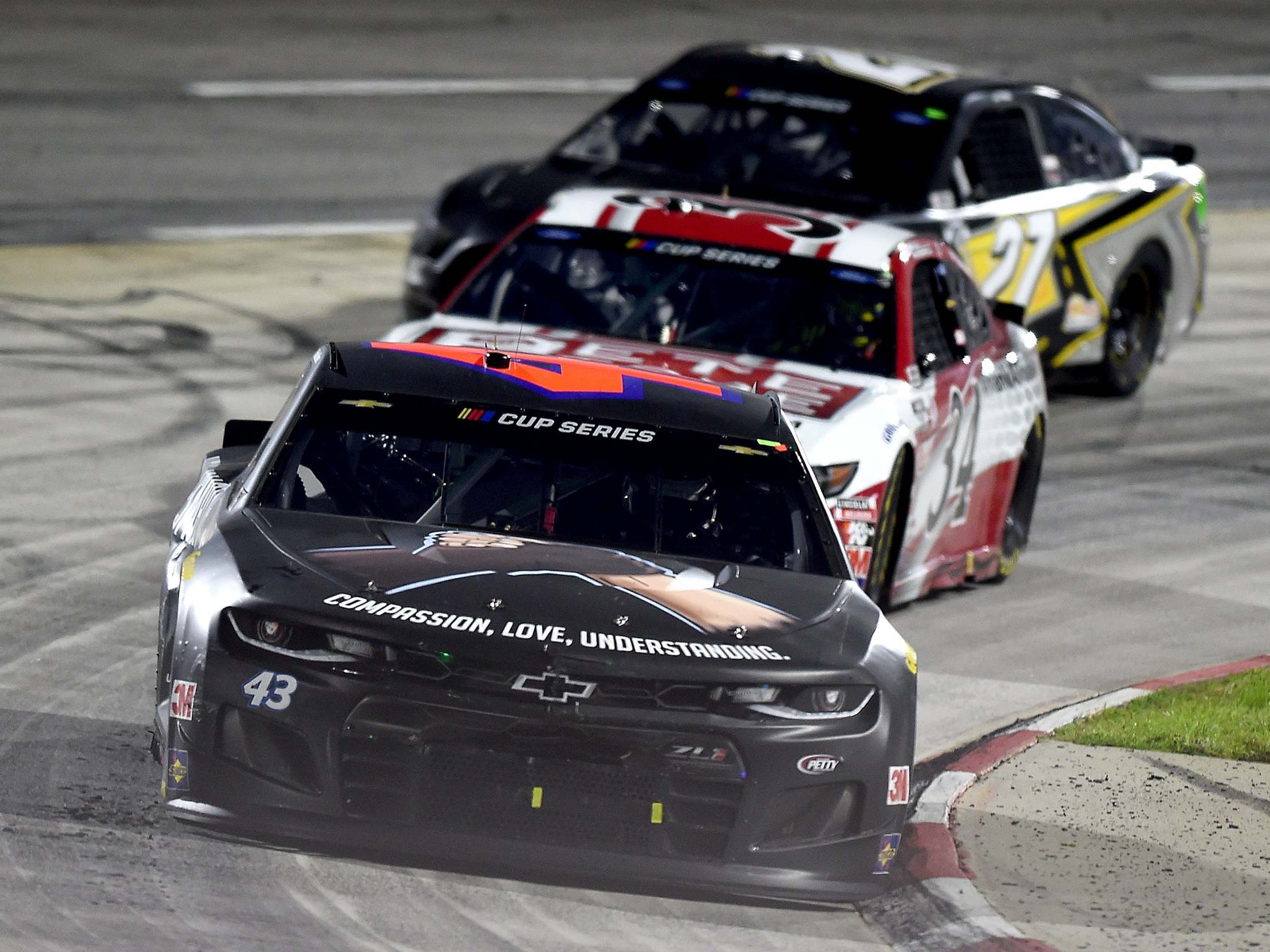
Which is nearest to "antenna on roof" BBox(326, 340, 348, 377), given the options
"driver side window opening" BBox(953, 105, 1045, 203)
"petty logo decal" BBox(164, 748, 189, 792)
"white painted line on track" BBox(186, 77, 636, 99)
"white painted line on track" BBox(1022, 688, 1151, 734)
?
"petty logo decal" BBox(164, 748, 189, 792)

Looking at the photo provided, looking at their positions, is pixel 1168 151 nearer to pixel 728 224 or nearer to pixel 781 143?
pixel 781 143

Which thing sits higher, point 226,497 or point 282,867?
point 226,497

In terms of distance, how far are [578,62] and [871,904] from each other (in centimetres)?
2090

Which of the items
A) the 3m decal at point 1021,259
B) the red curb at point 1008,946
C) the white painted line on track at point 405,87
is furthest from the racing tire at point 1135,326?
the white painted line on track at point 405,87

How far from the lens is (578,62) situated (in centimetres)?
2716

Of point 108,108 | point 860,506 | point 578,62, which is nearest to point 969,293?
point 860,506

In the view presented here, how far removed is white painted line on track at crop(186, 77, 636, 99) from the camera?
23.6 meters

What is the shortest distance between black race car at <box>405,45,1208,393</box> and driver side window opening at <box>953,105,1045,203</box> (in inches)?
0.5

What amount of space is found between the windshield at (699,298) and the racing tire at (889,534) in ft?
1.92

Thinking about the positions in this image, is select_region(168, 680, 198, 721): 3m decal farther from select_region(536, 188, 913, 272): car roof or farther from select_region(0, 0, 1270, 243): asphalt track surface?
select_region(0, 0, 1270, 243): asphalt track surface

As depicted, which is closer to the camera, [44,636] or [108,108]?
[44,636]

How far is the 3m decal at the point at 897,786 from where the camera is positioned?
6492 mm

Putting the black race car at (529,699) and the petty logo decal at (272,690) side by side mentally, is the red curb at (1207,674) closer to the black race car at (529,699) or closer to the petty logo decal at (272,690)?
the black race car at (529,699)

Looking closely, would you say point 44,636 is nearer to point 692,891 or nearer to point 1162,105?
point 692,891
